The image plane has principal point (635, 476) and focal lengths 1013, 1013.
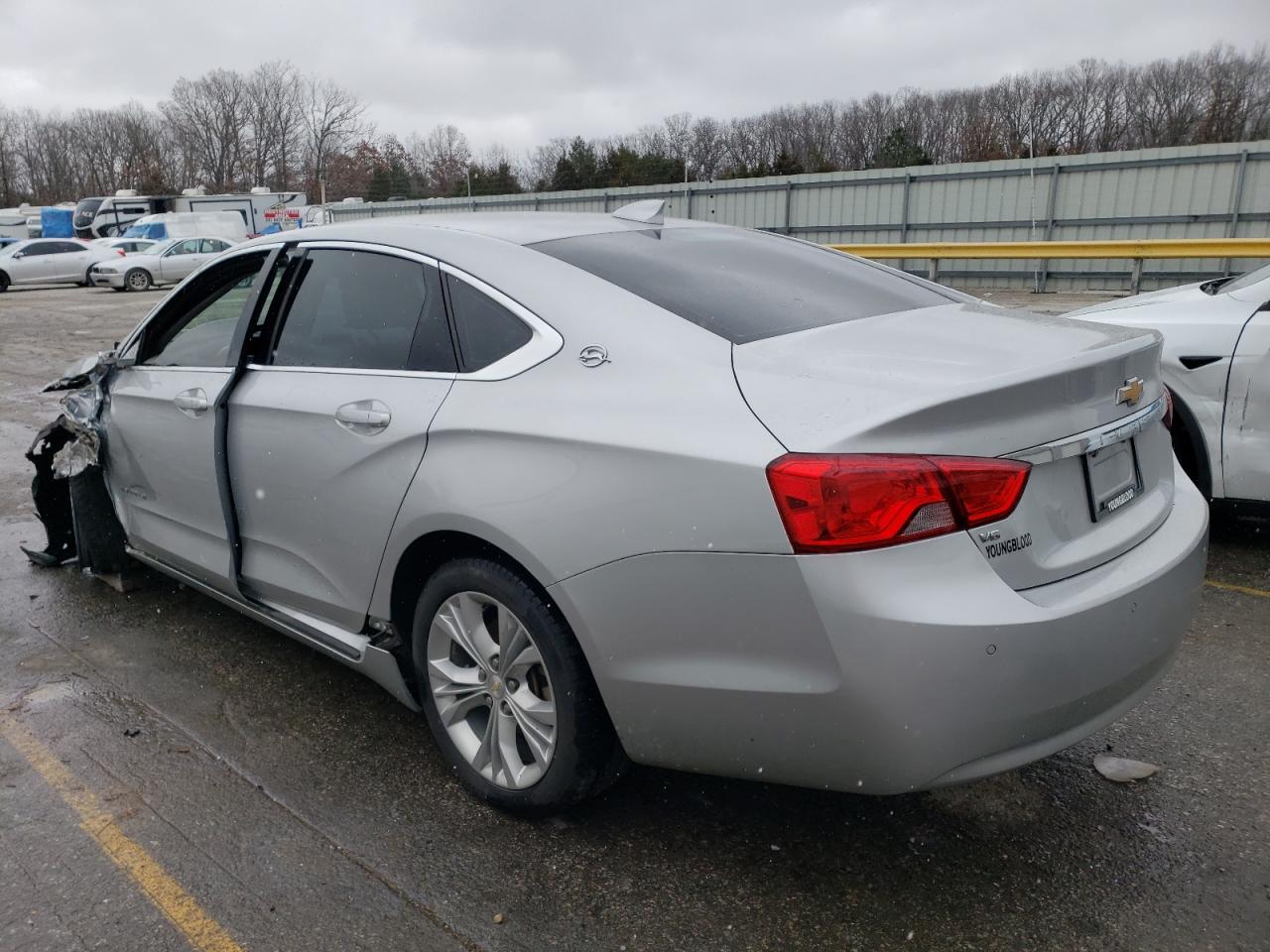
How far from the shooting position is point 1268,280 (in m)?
4.67

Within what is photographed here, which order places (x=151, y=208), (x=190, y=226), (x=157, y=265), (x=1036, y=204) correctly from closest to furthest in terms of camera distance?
(x=1036, y=204)
(x=157, y=265)
(x=190, y=226)
(x=151, y=208)

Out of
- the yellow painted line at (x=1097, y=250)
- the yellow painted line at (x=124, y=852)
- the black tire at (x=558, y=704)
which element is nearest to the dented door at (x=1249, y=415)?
the black tire at (x=558, y=704)

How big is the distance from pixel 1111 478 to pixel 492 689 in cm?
169

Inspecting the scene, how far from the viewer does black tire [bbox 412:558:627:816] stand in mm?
2512

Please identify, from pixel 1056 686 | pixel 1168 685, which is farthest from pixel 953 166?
pixel 1056 686

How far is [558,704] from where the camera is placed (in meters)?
2.54

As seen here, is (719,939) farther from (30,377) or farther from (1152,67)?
(1152,67)

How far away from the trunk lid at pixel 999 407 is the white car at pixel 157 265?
27.7 m

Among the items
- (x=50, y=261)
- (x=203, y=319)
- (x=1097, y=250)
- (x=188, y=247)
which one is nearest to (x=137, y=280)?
(x=188, y=247)

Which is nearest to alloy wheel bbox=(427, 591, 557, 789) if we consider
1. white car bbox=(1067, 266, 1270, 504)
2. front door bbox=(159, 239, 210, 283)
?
white car bbox=(1067, 266, 1270, 504)

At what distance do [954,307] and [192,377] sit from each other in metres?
2.70

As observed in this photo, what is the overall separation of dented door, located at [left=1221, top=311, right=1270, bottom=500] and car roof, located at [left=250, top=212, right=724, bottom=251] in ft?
8.87

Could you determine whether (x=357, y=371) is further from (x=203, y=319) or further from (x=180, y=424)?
(x=203, y=319)

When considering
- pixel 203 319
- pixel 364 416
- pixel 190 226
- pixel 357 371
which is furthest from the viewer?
pixel 190 226
